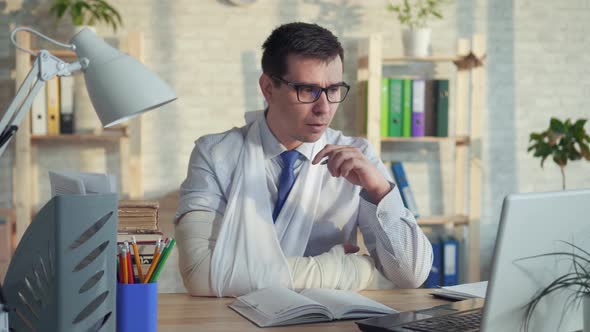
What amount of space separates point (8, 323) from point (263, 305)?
0.57 meters

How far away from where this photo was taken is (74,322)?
101cm

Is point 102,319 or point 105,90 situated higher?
point 105,90

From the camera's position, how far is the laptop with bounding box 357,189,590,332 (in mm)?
1031

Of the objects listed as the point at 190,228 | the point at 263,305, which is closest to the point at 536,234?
the point at 263,305

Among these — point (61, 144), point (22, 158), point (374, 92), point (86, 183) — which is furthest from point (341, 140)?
point (61, 144)

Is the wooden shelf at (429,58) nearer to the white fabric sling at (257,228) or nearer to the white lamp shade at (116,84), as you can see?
the white fabric sling at (257,228)

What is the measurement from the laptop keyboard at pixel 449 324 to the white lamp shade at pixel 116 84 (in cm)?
60

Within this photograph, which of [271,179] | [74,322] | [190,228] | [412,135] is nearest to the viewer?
[74,322]

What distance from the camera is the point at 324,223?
2.11 metres

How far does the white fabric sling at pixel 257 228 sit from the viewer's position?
67.9 inches

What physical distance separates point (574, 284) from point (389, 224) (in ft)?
2.55

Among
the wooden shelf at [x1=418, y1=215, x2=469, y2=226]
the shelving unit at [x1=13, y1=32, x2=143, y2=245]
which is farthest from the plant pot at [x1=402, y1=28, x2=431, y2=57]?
the shelving unit at [x1=13, y1=32, x2=143, y2=245]

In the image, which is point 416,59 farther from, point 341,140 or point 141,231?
point 141,231

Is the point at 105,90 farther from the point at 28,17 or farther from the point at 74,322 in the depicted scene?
the point at 28,17
